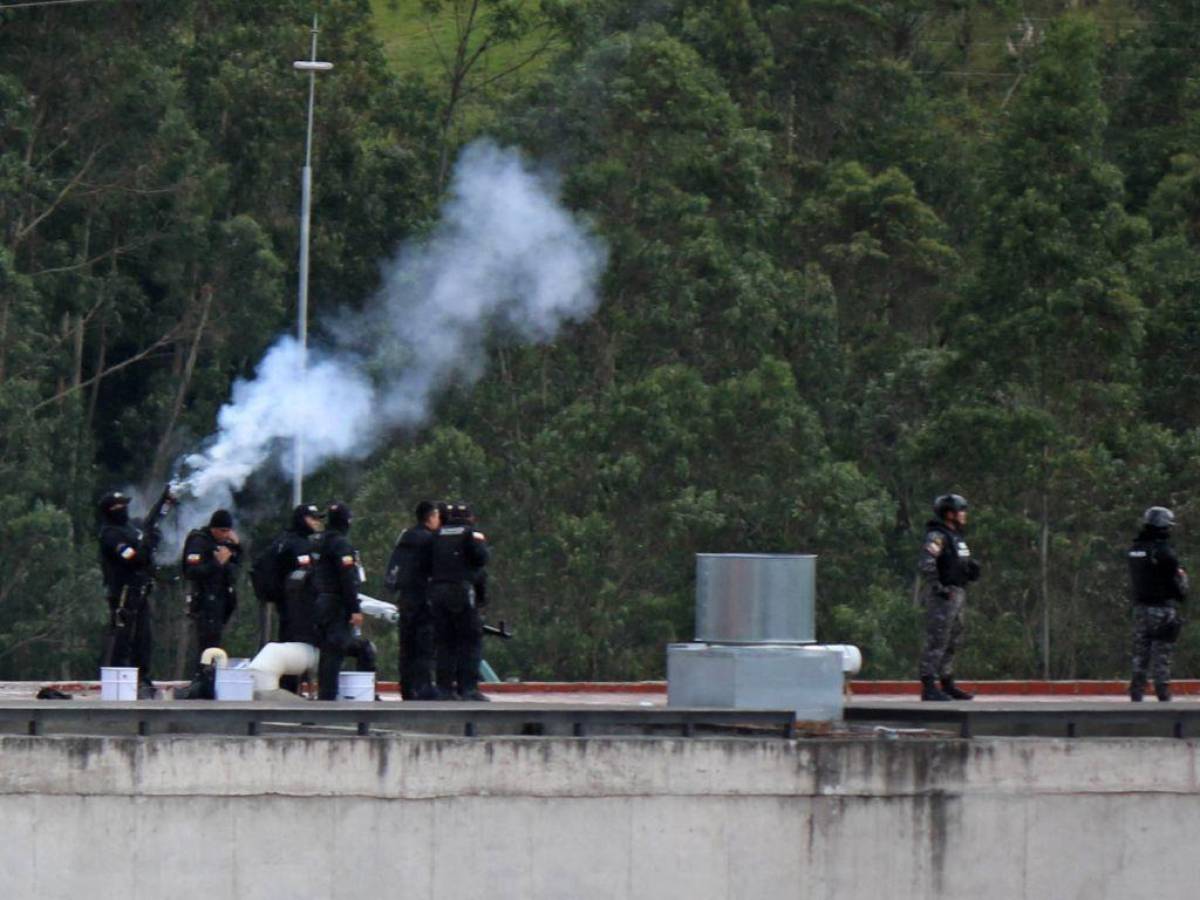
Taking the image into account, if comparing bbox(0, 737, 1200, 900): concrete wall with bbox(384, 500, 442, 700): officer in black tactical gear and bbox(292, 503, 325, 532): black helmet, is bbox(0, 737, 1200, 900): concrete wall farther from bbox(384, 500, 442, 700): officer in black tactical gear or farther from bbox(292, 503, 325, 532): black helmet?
bbox(292, 503, 325, 532): black helmet

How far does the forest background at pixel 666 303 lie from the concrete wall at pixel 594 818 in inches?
954

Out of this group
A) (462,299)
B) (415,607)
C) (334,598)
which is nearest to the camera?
(334,598)

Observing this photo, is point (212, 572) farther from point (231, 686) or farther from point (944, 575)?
point (944, 575)

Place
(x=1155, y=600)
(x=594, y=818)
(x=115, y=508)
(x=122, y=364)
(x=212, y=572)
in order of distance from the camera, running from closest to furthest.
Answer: (x=594, y=818) → (x=115, y=508) → (x=212, y=572) → (x=1155, y=600) → (x=122, y=364)

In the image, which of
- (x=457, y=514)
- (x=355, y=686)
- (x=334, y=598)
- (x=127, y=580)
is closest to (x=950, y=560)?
(x=457, y=514)

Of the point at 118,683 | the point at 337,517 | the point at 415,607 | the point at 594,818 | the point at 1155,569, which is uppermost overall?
the point at 337,517

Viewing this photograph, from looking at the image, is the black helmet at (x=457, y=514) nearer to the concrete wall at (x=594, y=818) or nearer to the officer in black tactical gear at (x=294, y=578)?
the officer in black tactical gear at (x=294, y=578)

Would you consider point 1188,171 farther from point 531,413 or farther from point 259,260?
point 259,260

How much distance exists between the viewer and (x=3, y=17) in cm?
4481

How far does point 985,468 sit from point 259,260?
1382 centimetres

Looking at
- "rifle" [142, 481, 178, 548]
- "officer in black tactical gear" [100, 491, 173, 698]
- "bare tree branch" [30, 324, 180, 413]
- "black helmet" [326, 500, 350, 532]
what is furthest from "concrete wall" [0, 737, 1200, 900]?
"bare tree branch" [30, 324, 180, 413]

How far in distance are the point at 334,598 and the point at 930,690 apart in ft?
14.6

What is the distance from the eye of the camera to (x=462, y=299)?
44.0 meters

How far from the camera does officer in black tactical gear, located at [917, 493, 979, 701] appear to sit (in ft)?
56.2
